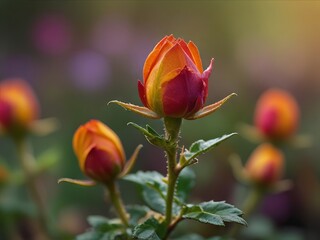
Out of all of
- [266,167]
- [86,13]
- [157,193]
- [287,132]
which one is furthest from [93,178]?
[86,13]

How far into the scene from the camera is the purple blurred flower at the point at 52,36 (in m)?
2.46

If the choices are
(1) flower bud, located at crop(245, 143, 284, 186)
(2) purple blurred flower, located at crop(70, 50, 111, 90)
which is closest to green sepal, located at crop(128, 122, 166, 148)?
(1) flower bud, located at crop(245, 143, 284, 186)

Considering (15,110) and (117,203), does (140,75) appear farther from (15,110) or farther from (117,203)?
(117,203)

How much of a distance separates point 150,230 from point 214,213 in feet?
0.21

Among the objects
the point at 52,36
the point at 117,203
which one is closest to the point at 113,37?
the point at 52,36

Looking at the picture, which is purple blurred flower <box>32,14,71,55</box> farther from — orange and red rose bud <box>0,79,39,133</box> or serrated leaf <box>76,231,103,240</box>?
serrated leaf <box>76,231,103,240</box>

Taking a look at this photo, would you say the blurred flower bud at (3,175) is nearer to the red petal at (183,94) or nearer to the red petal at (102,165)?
the red petal at (102,165)

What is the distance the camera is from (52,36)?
245cm

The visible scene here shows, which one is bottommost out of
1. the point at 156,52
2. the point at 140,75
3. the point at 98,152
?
the point at 140,75

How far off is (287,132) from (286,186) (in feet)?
1.31

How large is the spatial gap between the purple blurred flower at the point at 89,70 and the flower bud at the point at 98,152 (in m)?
1.47

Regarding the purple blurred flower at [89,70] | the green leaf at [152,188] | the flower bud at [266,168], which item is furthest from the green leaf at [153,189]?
the purple blurred flower at [89,70]

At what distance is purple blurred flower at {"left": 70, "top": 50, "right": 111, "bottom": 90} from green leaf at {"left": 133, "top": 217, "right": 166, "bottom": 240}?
159cm

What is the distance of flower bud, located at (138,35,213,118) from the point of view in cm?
59
